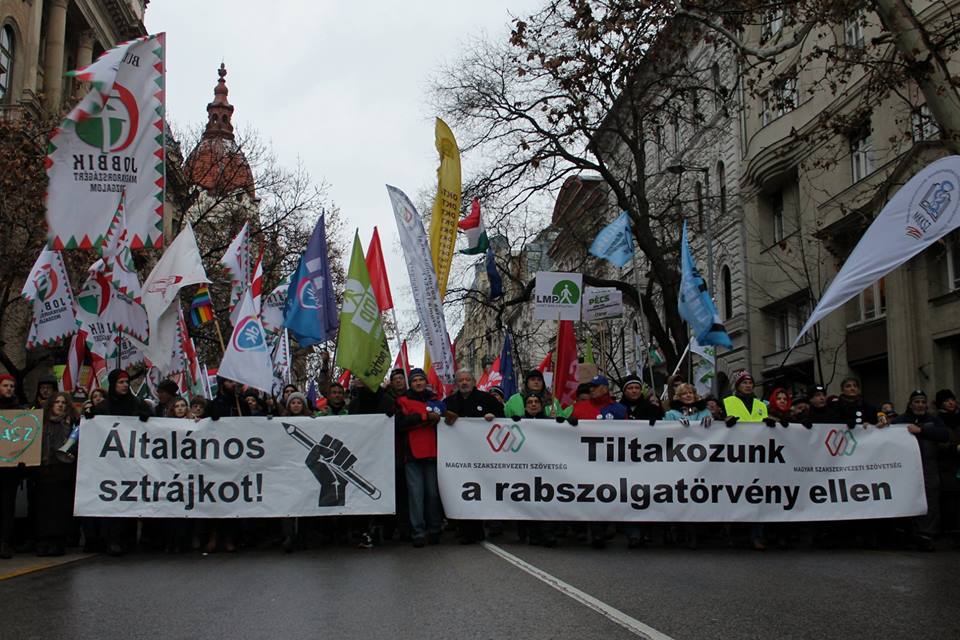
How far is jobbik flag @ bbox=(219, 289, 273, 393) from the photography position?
11.6 m

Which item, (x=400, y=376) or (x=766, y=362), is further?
(x=766, y=362)

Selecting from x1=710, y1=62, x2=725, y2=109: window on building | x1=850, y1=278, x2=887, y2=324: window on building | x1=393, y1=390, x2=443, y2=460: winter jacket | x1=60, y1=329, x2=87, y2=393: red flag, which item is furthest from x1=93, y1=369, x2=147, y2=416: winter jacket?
x1=850, y1=278, x2=887, y2=324: window on building

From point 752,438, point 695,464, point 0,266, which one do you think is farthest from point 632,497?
point 0,266

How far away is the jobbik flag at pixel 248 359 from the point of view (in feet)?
38.0

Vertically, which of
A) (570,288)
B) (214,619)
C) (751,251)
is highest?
(751,251)

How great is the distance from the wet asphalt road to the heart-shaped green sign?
132 centimetres

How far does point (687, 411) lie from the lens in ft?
39.0

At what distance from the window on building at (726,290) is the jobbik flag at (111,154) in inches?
992

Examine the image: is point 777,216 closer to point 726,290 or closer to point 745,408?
point 726,290

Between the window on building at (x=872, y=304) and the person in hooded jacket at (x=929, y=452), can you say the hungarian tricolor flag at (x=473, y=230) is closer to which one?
the person in hooded jacket at (x=929, y=452)

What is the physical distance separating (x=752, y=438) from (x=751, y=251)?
2130 centimetres

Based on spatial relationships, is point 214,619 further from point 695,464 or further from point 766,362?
point 766,362

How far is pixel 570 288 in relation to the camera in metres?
18.3

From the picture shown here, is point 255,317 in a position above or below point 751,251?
below
